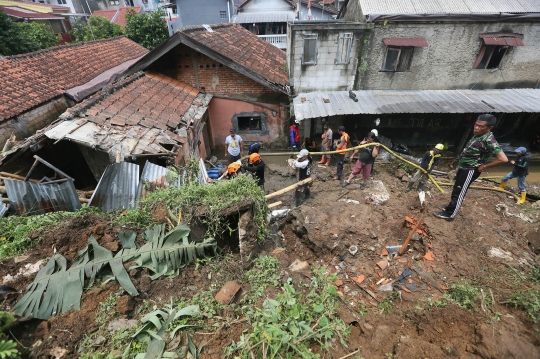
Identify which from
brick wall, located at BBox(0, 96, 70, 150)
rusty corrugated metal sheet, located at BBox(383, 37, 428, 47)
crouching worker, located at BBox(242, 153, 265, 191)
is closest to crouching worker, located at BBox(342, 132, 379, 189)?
crouching worker, located at BBox(242, 153, 265, 191)

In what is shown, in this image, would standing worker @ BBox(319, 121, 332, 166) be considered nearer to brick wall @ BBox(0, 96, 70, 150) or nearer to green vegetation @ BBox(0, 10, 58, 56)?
brick wall @ BBox(0, 96, 70, 150)

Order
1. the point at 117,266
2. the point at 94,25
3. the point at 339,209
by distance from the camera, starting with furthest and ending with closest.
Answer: the point at 94,25
the point at 339,209
the point at 117,266

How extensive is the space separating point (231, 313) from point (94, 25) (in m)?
32.0

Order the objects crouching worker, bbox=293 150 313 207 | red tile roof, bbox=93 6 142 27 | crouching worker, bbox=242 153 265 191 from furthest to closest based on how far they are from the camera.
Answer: red tile roof, bbox=93 6 142 27
crouching worker, bbox=293 150 313 207
crouching worker, bbox=242 153 265 191

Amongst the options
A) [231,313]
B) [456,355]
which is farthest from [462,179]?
[231,313]

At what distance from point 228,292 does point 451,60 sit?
11.5 metres

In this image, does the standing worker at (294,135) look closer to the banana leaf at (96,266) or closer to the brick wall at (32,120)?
the banana leaf at (96,266)

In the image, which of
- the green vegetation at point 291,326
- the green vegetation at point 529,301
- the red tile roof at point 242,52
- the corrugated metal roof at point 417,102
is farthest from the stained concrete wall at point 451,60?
the green vegetation at point 291,326

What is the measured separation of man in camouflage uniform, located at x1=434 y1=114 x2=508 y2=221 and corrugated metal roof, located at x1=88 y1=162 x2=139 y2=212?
6593 mm

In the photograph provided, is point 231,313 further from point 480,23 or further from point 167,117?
point 480,23

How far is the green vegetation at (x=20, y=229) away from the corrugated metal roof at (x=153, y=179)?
1.17 metres

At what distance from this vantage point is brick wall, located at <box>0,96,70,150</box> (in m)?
8.43

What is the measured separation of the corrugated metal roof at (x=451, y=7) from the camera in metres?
8.75

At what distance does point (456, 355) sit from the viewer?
269 centimetres
